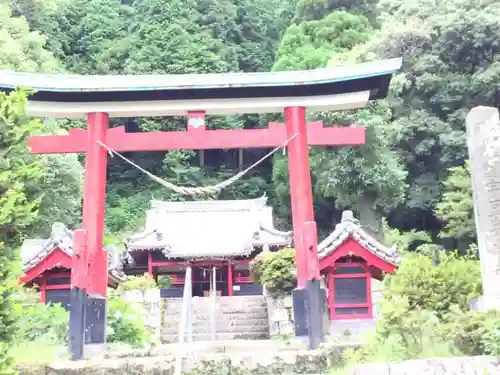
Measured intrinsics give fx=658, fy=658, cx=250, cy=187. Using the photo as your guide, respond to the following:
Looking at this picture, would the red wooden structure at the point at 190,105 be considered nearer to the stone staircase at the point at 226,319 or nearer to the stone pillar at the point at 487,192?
the stone pillar at the point at 487,192

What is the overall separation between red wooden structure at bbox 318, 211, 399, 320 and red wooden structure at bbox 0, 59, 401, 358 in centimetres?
514

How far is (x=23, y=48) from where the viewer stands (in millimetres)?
30141

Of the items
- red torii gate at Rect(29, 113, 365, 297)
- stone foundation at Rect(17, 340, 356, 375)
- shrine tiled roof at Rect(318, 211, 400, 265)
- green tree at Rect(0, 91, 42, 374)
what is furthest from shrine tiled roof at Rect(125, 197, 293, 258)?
green tree at Rect(0, 91, 42, 374)

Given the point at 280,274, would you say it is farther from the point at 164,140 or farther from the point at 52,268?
the point at 52,268

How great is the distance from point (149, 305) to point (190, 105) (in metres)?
6.67

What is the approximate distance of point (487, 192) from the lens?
8.63m

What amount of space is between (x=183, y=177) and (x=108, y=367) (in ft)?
98.1

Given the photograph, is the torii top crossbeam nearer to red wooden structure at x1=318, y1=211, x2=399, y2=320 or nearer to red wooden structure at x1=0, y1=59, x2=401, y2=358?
red wooden structure at x1=0, y1=59, x2=401, y2=358

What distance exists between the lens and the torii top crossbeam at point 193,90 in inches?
436

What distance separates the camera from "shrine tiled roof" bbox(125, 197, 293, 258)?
2473 cm

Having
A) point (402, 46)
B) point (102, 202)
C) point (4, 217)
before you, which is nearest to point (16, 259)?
point (4, 217)

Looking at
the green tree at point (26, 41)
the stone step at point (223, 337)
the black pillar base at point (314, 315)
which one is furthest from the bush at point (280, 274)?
the green tree at point (26, 41)

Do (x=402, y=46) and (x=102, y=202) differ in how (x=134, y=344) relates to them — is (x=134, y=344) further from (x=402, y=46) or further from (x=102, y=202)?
(x=402, y=46)

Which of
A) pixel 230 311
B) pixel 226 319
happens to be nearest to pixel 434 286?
pixel 226 319
